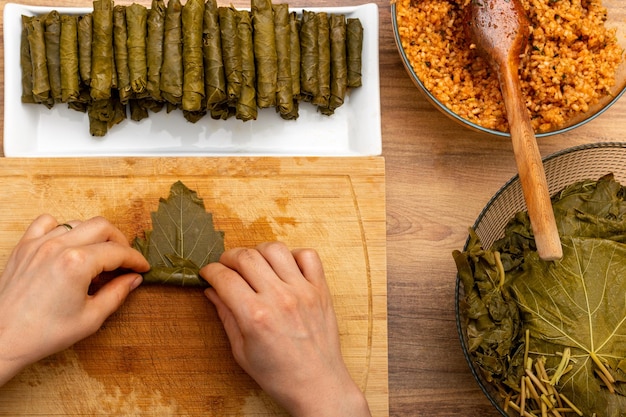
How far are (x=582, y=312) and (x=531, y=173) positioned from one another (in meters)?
0.44

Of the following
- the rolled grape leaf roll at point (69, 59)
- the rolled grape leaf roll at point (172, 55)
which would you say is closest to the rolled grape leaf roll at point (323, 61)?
the rolled grape leaf roll at point (172, 55)

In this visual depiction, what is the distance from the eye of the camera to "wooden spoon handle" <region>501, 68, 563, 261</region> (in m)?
1.74

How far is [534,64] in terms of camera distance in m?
1.99

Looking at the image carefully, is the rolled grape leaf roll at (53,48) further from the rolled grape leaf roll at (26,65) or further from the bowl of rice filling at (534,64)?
the bowl of rice filling at (534,64)

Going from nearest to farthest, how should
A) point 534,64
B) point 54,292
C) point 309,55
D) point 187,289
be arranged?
point 54,292
point 187,289
point 534,64
point 309,55

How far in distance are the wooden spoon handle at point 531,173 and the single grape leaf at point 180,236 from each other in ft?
3.20

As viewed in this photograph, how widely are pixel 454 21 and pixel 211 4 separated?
85 centimetres

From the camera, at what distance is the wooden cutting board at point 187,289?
6.04 ft

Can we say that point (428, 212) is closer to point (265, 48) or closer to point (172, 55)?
point (265, 48)

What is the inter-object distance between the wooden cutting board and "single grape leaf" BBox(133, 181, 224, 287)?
1.3 inches

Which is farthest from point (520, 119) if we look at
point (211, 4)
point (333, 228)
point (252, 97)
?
point (211, 4)

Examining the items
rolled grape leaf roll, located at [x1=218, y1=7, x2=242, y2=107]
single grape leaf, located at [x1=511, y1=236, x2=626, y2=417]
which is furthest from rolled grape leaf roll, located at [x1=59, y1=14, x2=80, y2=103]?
single grape leaf, located at [x1=511, y1=236, x2=626, y2=417]

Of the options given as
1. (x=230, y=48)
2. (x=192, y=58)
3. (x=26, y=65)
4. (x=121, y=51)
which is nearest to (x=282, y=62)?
(x=230, y=48)

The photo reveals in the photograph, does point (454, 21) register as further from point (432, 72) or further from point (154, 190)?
point (154, 190)
